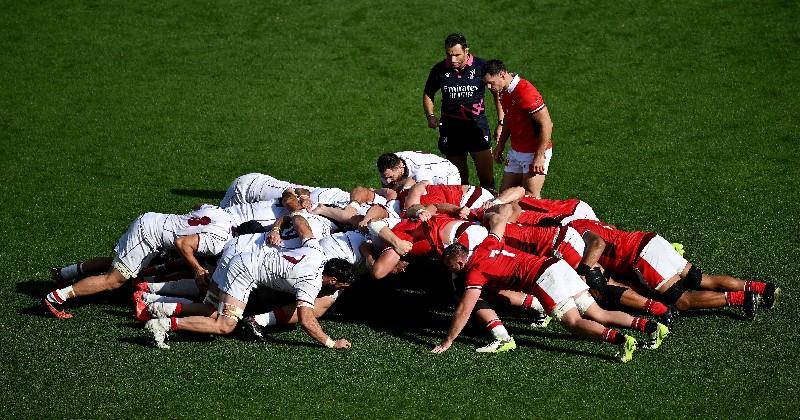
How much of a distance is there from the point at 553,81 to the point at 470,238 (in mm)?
7107

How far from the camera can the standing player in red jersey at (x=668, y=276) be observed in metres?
9.28

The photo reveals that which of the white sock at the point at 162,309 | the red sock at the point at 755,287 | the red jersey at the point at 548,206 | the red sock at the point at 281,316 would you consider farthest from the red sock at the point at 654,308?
the white sock at the point at 162,309

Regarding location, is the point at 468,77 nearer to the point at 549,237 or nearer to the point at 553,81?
the point at 549,237

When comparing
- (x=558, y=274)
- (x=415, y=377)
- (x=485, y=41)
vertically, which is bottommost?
(x=415, y=377)

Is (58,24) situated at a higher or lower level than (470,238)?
higher

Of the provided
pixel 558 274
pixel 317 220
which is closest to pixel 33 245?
pixel 317 220

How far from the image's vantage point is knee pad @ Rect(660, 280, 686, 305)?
930 cm

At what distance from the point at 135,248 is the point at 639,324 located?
182 inches

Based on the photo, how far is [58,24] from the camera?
59.7ft

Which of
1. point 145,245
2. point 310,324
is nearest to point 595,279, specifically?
point 310,324

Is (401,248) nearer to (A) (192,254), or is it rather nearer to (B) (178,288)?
(A) (192,254)

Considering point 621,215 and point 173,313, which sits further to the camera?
point 621,215

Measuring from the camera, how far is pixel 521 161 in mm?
10820

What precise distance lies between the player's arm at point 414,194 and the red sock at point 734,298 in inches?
117
